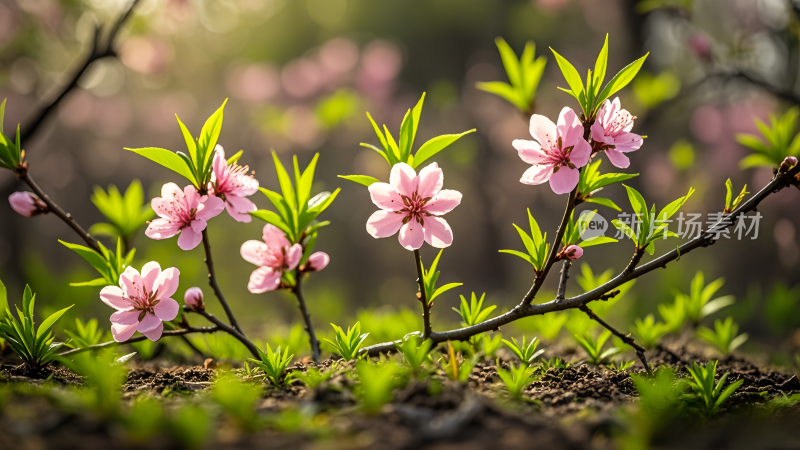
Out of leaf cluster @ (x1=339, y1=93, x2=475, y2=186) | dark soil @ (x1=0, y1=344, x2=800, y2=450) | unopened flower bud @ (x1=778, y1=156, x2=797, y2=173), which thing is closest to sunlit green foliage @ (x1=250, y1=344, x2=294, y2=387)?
dark soil @ (x1=0, y1=344, x2=800, y2=450)

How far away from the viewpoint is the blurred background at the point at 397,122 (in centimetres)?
404

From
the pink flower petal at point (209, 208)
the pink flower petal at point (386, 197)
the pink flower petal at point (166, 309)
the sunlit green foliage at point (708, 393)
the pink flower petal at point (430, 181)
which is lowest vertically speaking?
the sunlit green foliage at point (708, 393)

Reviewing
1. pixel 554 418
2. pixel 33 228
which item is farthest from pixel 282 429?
pixel 33 228

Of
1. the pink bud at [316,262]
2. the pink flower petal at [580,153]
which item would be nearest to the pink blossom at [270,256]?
the pink bud at [316,262]

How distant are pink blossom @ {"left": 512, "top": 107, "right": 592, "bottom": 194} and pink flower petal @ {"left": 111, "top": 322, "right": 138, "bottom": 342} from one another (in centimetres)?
131

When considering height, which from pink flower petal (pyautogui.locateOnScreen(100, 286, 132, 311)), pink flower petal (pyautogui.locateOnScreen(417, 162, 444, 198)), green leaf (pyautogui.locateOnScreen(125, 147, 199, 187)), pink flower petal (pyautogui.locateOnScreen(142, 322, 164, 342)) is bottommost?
pink flower petal (pyautogui.locateOnScreen(142, 322, 164, 342))

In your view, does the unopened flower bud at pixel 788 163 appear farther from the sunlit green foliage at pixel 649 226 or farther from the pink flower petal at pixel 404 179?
the pink flower petal at pixel 404 179

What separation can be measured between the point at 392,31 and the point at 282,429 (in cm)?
1154

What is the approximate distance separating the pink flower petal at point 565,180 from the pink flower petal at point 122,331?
140 cm

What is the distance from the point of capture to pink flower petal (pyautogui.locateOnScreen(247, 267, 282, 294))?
166cm

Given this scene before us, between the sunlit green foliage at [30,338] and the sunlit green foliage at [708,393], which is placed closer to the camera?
the sunlit green foliage at [708,393]

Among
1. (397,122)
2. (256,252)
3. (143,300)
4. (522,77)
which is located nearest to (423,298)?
(256,252)

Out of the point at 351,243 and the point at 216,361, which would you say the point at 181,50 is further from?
the point at 216,361

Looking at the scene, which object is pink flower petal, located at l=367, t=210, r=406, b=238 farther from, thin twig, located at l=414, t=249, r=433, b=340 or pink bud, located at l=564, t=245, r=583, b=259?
pink bud, located at l=564, t=245, r=583, b=259
